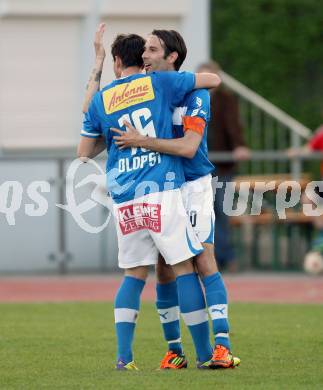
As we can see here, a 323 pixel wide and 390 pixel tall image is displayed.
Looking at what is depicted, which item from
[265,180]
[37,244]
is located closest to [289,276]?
[265,180]

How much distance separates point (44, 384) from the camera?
23.2 feet

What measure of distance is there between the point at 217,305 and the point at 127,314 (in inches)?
20.3

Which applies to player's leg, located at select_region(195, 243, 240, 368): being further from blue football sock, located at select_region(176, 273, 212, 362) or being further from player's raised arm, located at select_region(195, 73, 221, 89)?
player's raised arm, located at select_region(195, 73, 221, 89)

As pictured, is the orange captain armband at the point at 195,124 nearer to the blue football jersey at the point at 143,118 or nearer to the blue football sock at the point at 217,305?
the blue football jersey at the point at 143,118

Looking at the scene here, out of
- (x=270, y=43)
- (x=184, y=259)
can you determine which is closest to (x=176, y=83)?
(x=184, y=259)

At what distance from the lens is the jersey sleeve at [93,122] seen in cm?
750

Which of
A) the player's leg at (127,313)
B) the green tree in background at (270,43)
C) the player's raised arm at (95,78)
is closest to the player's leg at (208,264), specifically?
Result: the player's leg at (127,313)

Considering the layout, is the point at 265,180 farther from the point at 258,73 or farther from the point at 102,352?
the point at 258,73

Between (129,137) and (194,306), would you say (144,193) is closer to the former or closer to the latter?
(129,137)

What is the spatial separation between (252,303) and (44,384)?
209 inches

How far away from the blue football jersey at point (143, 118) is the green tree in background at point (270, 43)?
59.5 feet

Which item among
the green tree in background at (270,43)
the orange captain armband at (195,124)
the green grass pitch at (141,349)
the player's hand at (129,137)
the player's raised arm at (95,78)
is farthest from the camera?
the green tree in background at (270,43)

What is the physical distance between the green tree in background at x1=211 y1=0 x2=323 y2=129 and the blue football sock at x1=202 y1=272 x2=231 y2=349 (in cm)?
1812

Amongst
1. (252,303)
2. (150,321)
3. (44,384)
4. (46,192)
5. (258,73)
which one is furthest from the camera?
(258,73)
